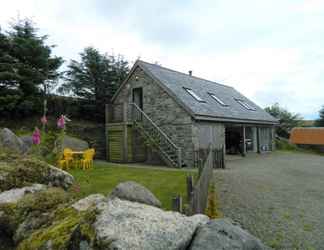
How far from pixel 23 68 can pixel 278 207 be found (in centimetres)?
1409

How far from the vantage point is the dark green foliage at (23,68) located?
40.9ft

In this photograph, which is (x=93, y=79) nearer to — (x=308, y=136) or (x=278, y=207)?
(x=278, y=207)

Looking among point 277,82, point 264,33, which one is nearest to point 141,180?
point 264,33

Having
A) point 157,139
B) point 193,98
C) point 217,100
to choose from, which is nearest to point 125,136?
point 157,139

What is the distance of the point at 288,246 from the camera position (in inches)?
133

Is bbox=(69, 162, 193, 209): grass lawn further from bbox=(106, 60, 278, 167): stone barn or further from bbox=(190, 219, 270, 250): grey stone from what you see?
bbox=(106, 60, 278, 167): stone barn

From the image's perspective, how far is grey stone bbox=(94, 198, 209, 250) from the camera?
2.03m

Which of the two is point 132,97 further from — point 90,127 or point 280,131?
point 280,131

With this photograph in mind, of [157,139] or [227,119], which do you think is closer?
[157,139]

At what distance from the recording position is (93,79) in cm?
1698

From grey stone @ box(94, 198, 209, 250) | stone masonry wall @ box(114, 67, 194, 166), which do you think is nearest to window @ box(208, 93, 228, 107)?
stone masonry wall @ box(114, 67, 194, 166)

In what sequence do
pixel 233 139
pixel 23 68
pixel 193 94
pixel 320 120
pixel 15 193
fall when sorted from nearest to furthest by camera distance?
pixel 15 193 → pixel 23 68 → pixel 193 94 → pixel 233 139 → pixel 320 120

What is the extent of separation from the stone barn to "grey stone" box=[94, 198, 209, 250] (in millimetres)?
8622

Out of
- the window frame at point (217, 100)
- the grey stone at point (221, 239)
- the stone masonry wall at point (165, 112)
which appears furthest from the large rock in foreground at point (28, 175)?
the window frame at point (217, 100)
